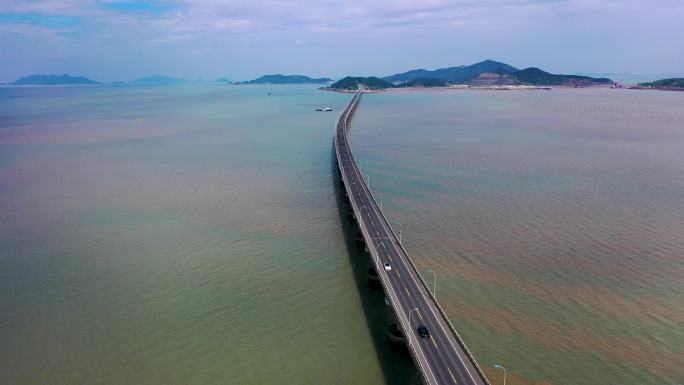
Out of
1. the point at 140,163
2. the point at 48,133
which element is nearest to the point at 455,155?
the point at 140,163

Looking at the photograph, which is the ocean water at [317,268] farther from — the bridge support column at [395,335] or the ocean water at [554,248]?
the bridge support column at [395,335]

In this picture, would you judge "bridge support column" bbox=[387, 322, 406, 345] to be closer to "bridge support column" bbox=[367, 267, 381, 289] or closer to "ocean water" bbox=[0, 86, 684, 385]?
"ocean water" bbox=[0, 86, 684, 385]

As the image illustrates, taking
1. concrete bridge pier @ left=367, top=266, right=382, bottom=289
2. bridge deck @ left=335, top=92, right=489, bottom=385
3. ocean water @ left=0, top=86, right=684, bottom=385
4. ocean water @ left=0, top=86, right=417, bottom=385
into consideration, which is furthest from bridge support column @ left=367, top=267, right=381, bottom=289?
ocean water @ left=0, top=86, right=417, bottom=385

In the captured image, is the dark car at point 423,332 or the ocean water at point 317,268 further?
the ocean water at point 317,268

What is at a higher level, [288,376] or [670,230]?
[670,230]

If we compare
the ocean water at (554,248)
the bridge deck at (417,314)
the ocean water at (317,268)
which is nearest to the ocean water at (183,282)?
the ocean water at (317,268)

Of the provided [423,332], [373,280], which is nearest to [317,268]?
[373,280]

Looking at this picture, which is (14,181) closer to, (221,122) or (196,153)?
(196,153)
